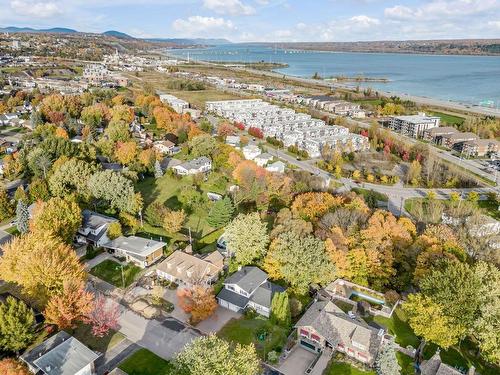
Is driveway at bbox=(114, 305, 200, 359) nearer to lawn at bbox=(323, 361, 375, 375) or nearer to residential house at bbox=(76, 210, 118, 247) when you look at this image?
lawn at bbox=(323, 361, 375, 375)

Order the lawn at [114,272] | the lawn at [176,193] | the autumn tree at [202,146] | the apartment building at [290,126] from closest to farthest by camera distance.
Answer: the lawn at [114,272], the lawn at [176,193], the autumn tree at [202,146], the apartment building at [290,126]

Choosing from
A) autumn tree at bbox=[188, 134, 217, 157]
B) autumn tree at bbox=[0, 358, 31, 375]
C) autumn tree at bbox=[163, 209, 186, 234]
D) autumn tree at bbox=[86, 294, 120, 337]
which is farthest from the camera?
autumn tree at bbox=[188, 134, 217, 157]

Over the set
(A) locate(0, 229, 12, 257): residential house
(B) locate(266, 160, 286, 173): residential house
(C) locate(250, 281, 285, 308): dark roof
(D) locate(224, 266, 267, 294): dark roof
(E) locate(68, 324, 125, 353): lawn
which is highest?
(B) locate(266, 160, 286, 173): residential house

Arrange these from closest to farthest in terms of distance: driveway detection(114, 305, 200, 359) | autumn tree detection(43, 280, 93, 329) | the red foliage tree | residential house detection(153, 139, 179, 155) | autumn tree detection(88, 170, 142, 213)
Answer: autumn tree detection(43, 280, 93, 329), driveway detection(114, 305, 200, 359), autumn tree detection(88, 170, 142, 213), residential house detection(153, 139, 179, 155), the red foliage tree

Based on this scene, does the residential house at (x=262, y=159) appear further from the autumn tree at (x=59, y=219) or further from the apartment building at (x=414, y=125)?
the apartment building at (x=414, y=125)

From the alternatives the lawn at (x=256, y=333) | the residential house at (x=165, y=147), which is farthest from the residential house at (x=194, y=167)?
the lawn at (x=256, y=333)

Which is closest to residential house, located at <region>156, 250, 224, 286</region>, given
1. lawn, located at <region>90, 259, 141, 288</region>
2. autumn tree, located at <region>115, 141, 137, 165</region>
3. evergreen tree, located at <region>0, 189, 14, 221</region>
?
lawn, located at <region>90, 259, 141, 288</region>
